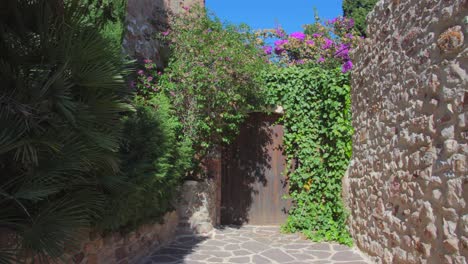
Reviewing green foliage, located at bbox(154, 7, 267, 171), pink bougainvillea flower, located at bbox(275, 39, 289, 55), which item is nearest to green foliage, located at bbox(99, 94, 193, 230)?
green foliage, located at bbox(154, 7, 267, 171)

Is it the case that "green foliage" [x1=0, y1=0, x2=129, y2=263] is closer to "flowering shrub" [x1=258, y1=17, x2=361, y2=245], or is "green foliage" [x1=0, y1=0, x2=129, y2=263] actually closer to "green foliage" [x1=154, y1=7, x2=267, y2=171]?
"green foliage" [x1=154, y1=7, x2=267, y2=171]

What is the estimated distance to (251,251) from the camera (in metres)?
5.54

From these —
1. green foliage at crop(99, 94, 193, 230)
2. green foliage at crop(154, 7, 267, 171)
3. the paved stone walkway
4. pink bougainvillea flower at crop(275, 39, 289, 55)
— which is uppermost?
pink bougainvillea flower at crop(275, 39, 289, 55)

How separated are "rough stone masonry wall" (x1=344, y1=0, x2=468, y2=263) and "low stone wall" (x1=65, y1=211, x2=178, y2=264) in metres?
2.66

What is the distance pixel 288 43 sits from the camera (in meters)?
9.59

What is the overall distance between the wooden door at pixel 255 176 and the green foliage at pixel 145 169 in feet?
7.28

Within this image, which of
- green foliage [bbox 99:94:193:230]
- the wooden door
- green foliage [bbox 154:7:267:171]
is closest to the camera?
green foliage [bbox 99:94:193:230]

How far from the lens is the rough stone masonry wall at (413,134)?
2971 millimetres

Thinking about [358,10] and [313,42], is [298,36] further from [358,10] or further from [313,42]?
[358,10]

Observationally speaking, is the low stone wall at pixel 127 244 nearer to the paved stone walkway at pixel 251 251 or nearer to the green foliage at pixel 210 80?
the paved stone walkway at pixel 251 251

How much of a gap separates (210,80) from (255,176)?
7.47 ft

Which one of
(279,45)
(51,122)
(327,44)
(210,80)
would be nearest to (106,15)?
(51,122)

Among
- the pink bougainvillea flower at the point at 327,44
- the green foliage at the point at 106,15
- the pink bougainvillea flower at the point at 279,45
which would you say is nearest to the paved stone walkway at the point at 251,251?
the green foliage at the point at 106,15

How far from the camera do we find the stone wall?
6754mm
